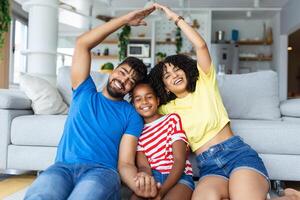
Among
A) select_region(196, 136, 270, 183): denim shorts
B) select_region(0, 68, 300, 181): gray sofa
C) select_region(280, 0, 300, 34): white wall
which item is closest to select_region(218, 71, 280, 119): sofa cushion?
select_region(0, 68, 300, 181): gray sofa

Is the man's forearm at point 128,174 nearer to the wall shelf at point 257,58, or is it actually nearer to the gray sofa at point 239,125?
the gray sofa at point 239,125

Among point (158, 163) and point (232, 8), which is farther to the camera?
point (232, 8)

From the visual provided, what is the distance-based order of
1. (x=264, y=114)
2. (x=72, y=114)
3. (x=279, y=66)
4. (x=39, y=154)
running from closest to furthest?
(x=72, y=114), (x=39, y=154), (x=264, y=114), (x=279, y=66)

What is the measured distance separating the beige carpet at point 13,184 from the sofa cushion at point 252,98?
158 cm

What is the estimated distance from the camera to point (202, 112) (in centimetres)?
166

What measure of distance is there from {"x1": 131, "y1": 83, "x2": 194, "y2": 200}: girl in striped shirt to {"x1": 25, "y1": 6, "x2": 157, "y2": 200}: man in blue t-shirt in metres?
0.06

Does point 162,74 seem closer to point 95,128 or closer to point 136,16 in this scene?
point 136,16

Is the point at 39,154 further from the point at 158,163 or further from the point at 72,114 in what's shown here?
A: the point at 158,163

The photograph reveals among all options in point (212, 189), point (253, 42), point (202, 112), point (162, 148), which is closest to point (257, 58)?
point (253, 42)

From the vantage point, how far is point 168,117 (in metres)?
1.69

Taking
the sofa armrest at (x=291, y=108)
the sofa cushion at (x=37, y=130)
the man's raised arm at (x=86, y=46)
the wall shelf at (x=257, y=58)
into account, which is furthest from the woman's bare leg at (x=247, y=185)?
the wall shelf at (x=257, y=58)

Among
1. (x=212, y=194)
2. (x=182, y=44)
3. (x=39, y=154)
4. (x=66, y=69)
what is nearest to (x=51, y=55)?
(x=66, y=69)

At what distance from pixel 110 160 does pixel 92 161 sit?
0.09 metres

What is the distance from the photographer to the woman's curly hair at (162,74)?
5.75 feet
